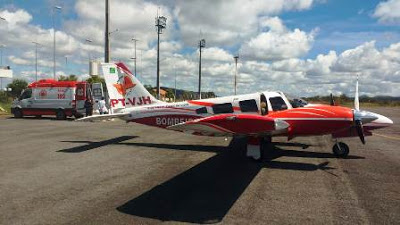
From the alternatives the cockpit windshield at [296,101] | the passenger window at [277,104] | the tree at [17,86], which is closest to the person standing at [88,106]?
the passenger window at [277,104]

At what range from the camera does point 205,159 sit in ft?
42.2

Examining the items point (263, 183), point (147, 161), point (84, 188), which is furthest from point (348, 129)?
point (84, 188)

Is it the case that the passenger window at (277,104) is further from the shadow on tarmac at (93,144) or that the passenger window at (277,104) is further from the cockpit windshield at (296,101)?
the shadow on tarmac at (93,144)

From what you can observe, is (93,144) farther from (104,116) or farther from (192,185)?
(192,185)

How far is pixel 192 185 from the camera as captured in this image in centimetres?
919

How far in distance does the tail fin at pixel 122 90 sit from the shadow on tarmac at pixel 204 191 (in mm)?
5318

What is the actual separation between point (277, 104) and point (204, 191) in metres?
6.01

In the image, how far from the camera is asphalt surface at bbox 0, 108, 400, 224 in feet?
22.8

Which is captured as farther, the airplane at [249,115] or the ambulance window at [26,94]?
the ambulance window at [26,94]

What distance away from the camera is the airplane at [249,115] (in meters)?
9.73

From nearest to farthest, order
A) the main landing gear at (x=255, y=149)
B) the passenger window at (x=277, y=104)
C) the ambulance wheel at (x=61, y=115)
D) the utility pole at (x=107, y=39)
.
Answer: the main landing gear at (x=255, y=149), the passenger window at (x=277, y=104), the ambulance wheel at (x=61, y=115), the utility pole at (x=107, y=39)

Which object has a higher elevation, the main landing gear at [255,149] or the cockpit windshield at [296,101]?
the cockpit windshield at [296,101]

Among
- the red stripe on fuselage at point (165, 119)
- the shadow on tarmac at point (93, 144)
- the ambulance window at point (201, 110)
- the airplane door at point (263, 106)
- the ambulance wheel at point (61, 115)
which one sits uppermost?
the airplane door at point (263, 106)

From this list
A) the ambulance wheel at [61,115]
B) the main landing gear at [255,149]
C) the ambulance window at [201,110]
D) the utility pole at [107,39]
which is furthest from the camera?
the utility pole at [107,39]
